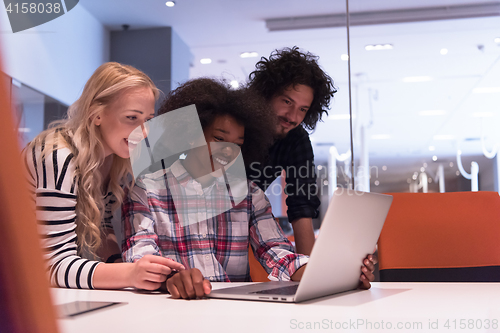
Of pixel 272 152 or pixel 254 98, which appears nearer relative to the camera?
pixel 254 98

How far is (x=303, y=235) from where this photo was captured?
158cm

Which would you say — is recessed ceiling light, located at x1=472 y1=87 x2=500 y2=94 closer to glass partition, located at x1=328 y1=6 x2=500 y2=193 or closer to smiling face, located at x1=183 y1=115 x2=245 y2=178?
glass partition, located at x1=328 y1=6 x2=500 y2=193

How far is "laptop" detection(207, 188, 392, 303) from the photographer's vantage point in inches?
25.0

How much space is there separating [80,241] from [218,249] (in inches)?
15.5

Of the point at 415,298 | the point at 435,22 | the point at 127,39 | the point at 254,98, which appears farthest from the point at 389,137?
the point at 415,298

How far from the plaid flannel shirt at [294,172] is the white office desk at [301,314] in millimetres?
841

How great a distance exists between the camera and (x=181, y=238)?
1.20 metres

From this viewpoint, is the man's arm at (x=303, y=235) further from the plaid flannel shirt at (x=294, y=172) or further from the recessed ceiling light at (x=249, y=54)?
the recessed ceiling light at (x=249, y=54)

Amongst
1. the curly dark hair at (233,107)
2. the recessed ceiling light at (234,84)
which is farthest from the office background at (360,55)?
the curly dark hair at (233,107)

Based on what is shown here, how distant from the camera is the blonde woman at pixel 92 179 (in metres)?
0.86

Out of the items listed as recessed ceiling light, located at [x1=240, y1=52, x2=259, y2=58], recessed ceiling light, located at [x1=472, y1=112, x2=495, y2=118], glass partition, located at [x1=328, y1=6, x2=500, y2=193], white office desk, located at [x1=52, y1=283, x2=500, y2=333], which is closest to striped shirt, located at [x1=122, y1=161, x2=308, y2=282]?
white office desk, located at [x1=52, y1=283, x2=500, y2=333]

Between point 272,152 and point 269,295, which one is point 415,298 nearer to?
point 269,295

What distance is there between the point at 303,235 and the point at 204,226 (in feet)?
1.63

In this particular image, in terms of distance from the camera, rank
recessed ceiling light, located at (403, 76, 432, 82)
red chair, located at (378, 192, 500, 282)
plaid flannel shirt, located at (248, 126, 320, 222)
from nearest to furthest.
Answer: red chair, located at (378, 192, 500, 282), plaid flannel shirt, located at (248, 126, 320, 222), recessed ceiling light, located at (403, 76, 432, 82)
